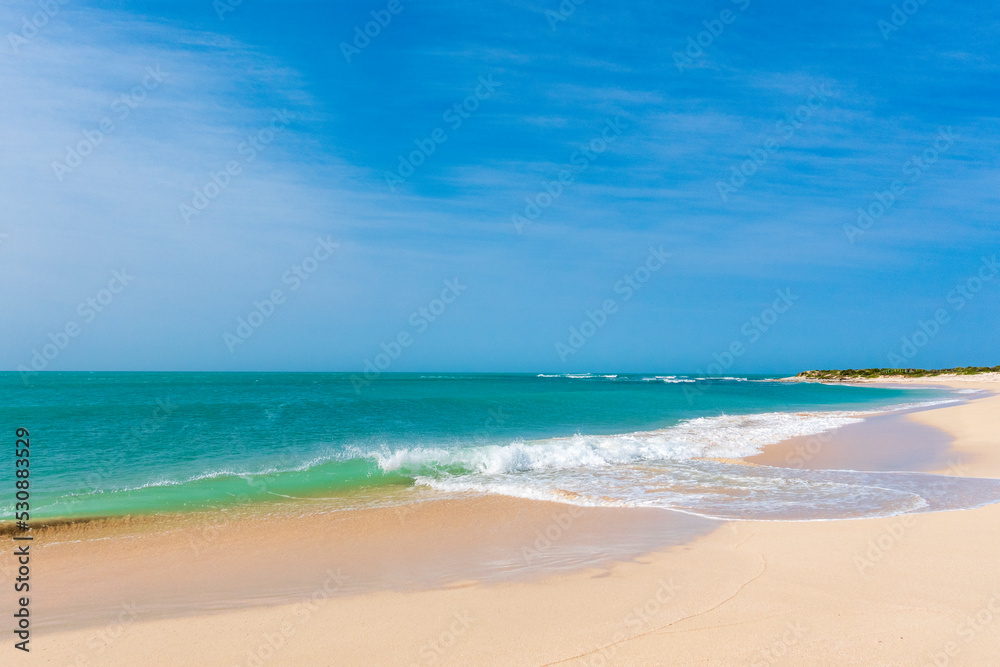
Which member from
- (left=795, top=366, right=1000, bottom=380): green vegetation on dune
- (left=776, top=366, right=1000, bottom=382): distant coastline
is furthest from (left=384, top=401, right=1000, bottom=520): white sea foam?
(left=795, top=366, right=1000, bottom=380): green vegetation on dune

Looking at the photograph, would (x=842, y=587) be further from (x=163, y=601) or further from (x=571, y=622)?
(x=163, y=601)

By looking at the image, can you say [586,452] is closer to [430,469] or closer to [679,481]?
[679,481]

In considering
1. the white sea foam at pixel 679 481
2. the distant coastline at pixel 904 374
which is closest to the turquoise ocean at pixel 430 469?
the white sea foam at pixel 679 481

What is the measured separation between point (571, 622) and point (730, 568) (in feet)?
8.23

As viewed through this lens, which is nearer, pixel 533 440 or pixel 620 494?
pixel 620 494

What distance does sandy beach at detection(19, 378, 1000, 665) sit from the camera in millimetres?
4781

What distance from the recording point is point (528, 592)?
6.05 metres

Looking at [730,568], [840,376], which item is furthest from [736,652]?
[840,376]

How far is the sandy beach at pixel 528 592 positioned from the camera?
4781mm

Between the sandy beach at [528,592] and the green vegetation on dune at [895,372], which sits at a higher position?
the green vegetation on dune at [895,372]

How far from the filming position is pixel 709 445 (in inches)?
722

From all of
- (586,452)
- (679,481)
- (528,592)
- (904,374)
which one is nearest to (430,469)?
(586,452)

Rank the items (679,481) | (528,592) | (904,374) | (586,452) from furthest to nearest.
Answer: (904,374) < (586,452) < (679,481) < (528,592)

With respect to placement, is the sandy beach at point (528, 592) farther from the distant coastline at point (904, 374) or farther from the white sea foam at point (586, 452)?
the distant coastline at point (904, 374)
